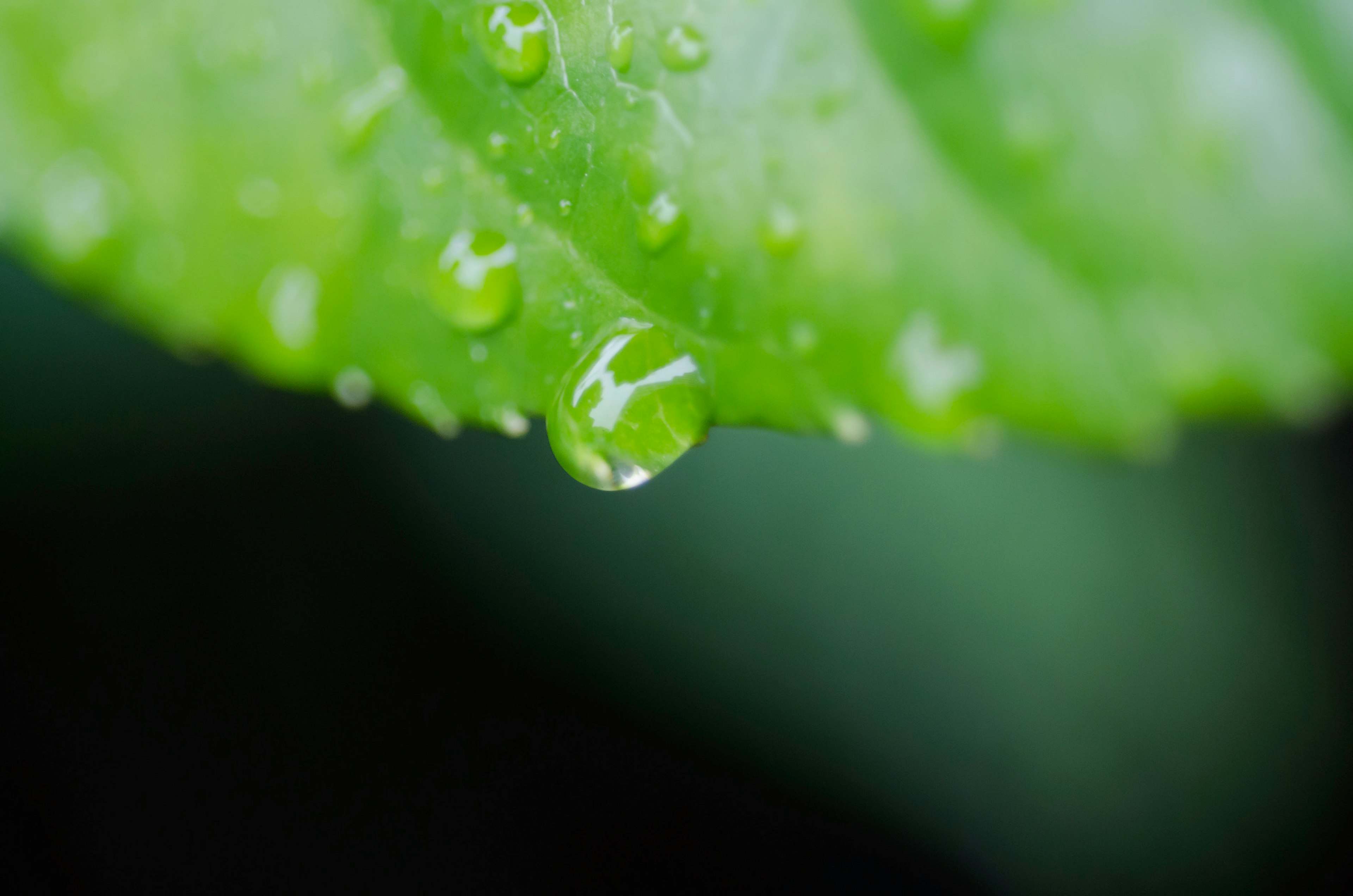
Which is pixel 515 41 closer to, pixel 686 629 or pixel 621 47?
pixel 621 47

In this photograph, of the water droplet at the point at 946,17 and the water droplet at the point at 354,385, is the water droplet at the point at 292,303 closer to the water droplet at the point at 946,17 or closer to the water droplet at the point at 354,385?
the water droplet at the point at 354,385

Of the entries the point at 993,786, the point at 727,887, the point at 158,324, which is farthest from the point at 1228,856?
the point at 158,324

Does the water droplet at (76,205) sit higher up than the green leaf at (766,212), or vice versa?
the green leaf at (766,212)

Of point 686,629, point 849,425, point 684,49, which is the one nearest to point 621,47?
point 684,49

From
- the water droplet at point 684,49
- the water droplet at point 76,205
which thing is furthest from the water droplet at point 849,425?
the water droplet at point 76,205

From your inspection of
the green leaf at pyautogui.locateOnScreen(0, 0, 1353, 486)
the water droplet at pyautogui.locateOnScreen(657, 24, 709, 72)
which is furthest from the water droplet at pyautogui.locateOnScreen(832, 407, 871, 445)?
the water droplet at pyautogui.locateOnScreen(657, 24, 709, 72)

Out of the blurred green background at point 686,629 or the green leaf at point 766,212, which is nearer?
the green leaf at point 766,212

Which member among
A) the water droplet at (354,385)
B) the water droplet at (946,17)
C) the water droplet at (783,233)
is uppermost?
the water droplet at (946,17)

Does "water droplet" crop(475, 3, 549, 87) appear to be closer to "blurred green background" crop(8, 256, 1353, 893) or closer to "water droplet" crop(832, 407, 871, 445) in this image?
"water droplet" crop(832, 407, 871, 445)
